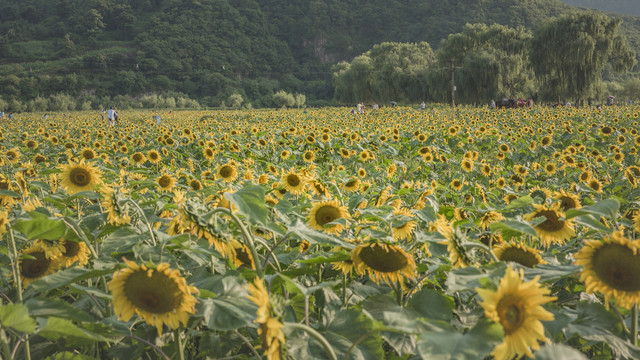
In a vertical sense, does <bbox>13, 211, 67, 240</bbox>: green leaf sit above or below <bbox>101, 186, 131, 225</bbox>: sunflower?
above

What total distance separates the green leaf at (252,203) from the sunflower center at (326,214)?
0.73m

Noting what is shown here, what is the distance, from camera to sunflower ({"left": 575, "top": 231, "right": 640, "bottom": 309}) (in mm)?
972

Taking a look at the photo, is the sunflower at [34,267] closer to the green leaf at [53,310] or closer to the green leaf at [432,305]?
the green leaf at [53,310]

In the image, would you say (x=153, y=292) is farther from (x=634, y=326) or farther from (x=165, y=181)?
(x=165, y=181)

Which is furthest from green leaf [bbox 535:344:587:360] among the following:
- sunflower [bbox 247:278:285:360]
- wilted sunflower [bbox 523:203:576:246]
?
wilted sunflower [bbox 523:203:576:246]

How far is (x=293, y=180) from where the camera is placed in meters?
2.74

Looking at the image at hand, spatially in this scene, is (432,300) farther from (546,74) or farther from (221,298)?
(546,74)

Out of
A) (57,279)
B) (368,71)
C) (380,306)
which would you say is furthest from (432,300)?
(368,71)

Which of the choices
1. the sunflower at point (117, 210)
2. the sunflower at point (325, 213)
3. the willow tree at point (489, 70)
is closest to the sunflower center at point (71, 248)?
the sunflower at point (117, 210)

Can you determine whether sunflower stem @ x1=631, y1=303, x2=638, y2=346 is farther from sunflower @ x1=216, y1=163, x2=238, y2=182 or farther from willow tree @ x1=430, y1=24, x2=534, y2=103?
willow tree @ x1=430, y1=24, x2=534, y2=103

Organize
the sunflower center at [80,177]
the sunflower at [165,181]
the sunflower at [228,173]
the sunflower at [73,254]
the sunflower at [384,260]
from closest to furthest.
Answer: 1. the sunflower at [384,260]
2. the sunflower at [73,254]
3. the sunflower center at [80,177]
4. the sunflower at [165,181]
5. the sunflower at [228,173]

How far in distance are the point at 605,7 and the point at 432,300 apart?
236 m

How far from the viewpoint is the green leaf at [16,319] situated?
0.79 m

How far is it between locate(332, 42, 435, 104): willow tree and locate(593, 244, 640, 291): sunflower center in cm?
4118
